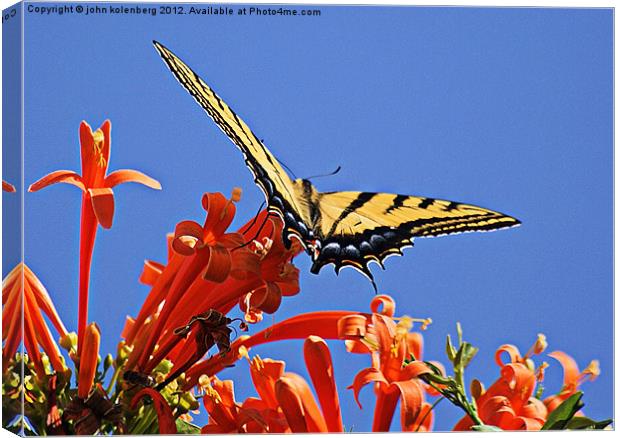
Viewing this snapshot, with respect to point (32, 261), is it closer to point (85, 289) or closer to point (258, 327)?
point (85, 289)

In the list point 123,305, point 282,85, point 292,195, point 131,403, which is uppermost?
point 282,85

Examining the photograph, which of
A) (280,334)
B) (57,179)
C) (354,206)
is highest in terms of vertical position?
(57,179)

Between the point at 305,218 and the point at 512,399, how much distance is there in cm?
106

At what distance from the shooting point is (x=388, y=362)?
484 cm

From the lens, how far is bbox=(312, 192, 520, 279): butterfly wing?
15.6 ft

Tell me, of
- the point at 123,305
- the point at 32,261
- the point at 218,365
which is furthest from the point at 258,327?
the point at 32,261

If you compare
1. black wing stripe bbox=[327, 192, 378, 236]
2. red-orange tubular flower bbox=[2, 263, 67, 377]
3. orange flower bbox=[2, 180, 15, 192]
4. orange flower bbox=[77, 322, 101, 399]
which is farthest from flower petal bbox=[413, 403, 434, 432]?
orange flower bbox=[2, 180, 15, 192]

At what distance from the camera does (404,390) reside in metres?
4.80

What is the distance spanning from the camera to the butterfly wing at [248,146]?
4.71 m

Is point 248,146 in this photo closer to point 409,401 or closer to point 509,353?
point 409,401

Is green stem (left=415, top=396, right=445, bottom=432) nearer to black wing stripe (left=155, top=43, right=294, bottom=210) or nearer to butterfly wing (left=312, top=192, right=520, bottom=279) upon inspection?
butterfly wing (left=312, top=192, right=520, bottom=279)

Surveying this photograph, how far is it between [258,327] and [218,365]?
20 cm

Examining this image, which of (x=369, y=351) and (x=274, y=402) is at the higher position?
(x=369, y=351)

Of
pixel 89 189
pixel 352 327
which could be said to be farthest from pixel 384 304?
pixel 89 189
